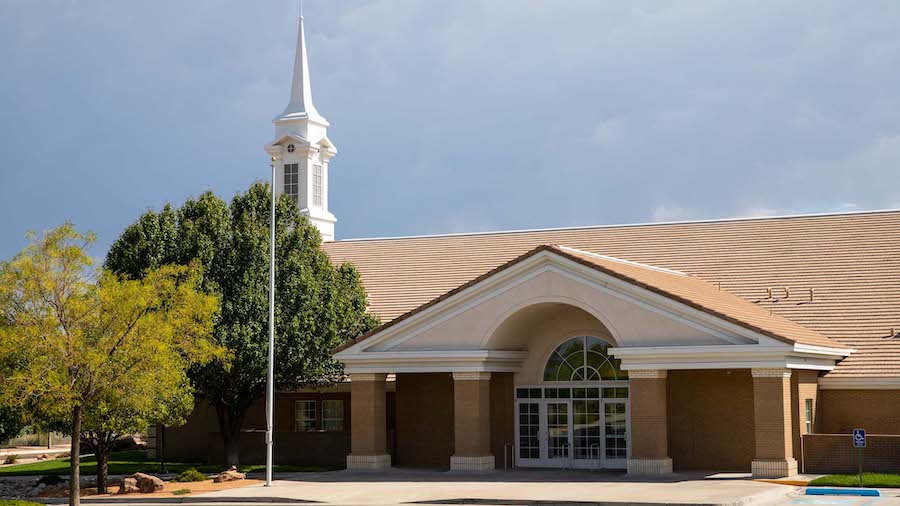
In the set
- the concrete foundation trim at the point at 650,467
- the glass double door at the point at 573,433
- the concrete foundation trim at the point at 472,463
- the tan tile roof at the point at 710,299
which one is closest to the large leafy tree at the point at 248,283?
the concrete foundation trim at the point at 472,463

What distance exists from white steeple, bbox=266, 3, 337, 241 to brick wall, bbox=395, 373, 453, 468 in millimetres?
15133

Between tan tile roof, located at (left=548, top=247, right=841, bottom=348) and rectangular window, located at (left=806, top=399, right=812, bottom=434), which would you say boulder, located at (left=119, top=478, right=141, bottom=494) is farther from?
rectangular window, located at (left=806, top=399, right=812, bottom=434)

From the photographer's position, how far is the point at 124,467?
1672 inches

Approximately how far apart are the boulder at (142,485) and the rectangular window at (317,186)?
70.7ft

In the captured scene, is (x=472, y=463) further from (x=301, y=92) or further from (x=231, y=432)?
(x=301, y=92)

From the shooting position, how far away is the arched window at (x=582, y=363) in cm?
3684

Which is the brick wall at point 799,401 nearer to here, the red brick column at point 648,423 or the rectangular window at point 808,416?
the rectangular window at point 808,416

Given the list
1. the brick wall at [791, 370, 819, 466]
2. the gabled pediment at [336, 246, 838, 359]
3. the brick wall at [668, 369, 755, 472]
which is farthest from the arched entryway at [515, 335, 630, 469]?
the brick wall at [791, 370, 819, 466]

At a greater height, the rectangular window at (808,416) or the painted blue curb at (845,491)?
the rectangular window at (808,416)

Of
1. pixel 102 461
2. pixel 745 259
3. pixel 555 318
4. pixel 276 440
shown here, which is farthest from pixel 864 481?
pixel 276 440

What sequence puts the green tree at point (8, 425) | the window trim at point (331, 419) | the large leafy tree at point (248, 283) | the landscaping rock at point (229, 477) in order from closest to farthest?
the green tree at point (8, 425) < the landscaping rock at point (229, 477) < the large leafy tree at point (248, 283) < the window trim at point (331, 419)

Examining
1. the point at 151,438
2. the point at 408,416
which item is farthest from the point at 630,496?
the point at 151,438

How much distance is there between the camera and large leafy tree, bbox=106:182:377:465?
36188 mm

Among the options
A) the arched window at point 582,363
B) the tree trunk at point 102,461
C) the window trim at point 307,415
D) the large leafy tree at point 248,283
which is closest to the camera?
the tree trunk at point 102,461
